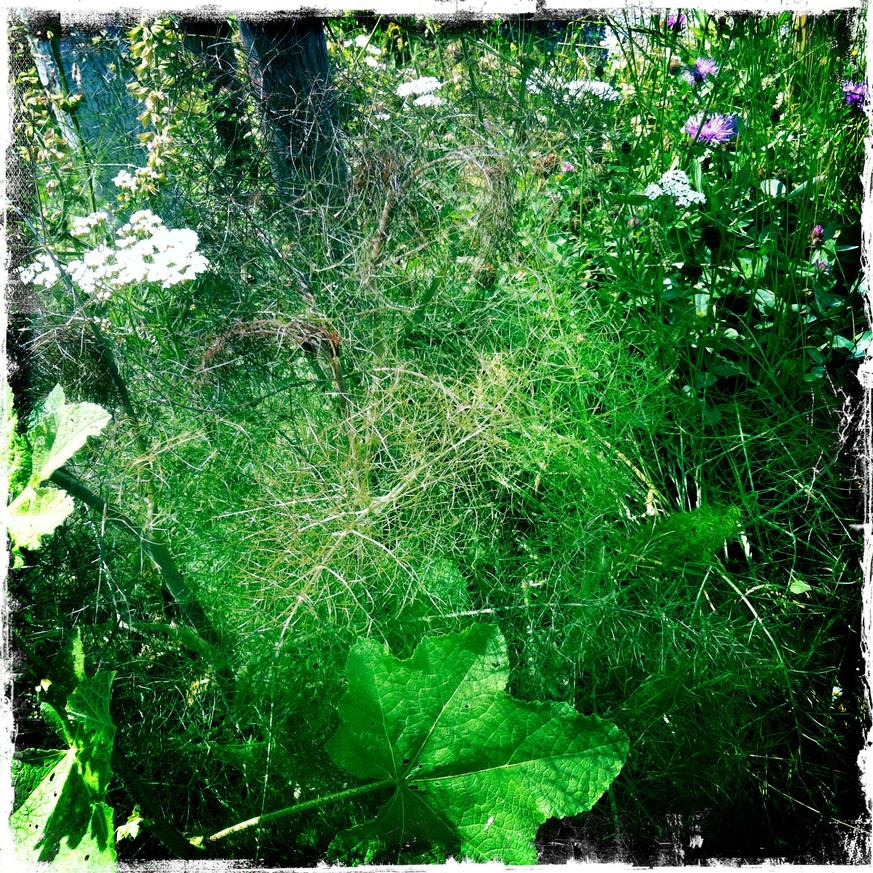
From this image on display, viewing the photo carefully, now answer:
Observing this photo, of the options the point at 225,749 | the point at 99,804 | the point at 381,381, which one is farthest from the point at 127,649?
the point at 381,381

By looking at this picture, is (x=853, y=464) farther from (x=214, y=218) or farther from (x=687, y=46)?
(x=214, y=218)

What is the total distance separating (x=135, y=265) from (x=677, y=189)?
3.58 feet

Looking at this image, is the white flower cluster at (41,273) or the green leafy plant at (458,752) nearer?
the green leafy plant at (458,752)

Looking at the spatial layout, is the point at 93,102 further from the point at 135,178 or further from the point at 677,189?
the point at 677,189

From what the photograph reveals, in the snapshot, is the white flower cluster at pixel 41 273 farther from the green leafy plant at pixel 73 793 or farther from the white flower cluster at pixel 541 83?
the white flower cluster at pixel 541 83

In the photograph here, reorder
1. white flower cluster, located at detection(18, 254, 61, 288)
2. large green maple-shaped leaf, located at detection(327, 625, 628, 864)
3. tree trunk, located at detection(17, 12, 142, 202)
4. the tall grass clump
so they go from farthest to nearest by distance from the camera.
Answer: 1. tree trunk, located at detection(17, 12, 142, 202)
2. white flower cluster, located at detection(18, 254, 61, 288)
3. the tall grass clump
4. large green maple-shaped leaf, located at detection(327, 625, 628, 864)

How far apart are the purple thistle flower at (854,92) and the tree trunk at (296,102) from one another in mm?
1069

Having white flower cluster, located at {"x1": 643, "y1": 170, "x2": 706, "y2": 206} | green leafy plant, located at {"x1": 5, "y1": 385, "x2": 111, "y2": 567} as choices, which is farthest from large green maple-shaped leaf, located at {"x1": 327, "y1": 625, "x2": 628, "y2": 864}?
white flower cluster, located at {"x1": 643, "y1": 170, "x2": 706, "y2": 206}

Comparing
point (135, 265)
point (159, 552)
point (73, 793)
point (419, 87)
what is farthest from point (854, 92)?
point (73, 793)

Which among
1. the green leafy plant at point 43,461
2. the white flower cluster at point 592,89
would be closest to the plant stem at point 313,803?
the green leafy plant at point 43,461

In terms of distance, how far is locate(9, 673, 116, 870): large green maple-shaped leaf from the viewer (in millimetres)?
860

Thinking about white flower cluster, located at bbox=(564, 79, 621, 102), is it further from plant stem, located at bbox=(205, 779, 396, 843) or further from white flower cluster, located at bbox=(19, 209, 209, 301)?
plant stem, located at bbox=(205, 779, 396, 843)

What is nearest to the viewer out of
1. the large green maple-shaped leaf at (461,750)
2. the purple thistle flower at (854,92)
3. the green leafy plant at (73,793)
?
the green leafy plant at (73,793)

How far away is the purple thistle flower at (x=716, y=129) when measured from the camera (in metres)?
1.59
